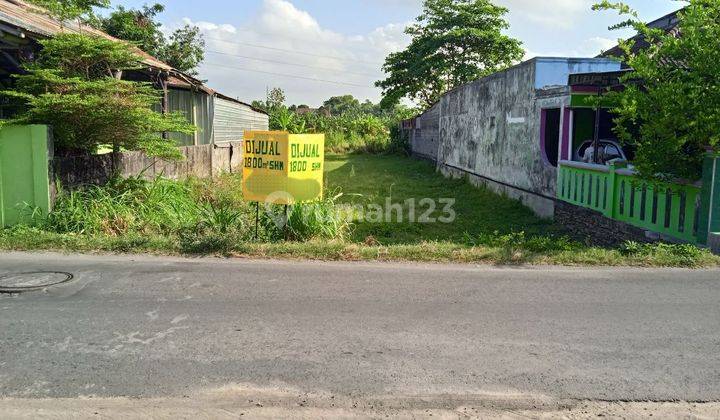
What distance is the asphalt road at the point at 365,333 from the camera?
3.71 m

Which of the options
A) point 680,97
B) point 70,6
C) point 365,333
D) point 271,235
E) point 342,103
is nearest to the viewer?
point 365,333

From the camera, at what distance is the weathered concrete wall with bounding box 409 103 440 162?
2778cm

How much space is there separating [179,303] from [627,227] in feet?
23.6

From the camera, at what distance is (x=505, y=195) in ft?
50.2

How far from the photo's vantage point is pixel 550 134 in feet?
43.8

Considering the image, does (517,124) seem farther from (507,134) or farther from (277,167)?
(277,167)

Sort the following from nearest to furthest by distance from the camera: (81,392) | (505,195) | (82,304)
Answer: (81,392), (82,304), (505,195)

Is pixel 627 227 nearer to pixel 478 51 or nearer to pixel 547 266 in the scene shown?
pixel 547 266

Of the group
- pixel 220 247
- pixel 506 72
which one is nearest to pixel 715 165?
pixel 220 247

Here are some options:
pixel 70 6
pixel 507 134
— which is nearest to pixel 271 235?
pixel 70 6

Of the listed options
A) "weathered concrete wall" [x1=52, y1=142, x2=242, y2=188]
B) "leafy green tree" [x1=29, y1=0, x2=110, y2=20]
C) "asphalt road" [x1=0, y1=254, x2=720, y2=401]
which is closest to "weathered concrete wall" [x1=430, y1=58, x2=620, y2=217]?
"asphalt road" [x1=0, y1=254, x2=720, y2=401]

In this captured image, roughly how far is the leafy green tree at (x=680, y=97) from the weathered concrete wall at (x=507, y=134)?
12.6ft

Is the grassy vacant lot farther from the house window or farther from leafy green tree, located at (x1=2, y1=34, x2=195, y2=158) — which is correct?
the house window

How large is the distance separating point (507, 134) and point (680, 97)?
831 centimetres
